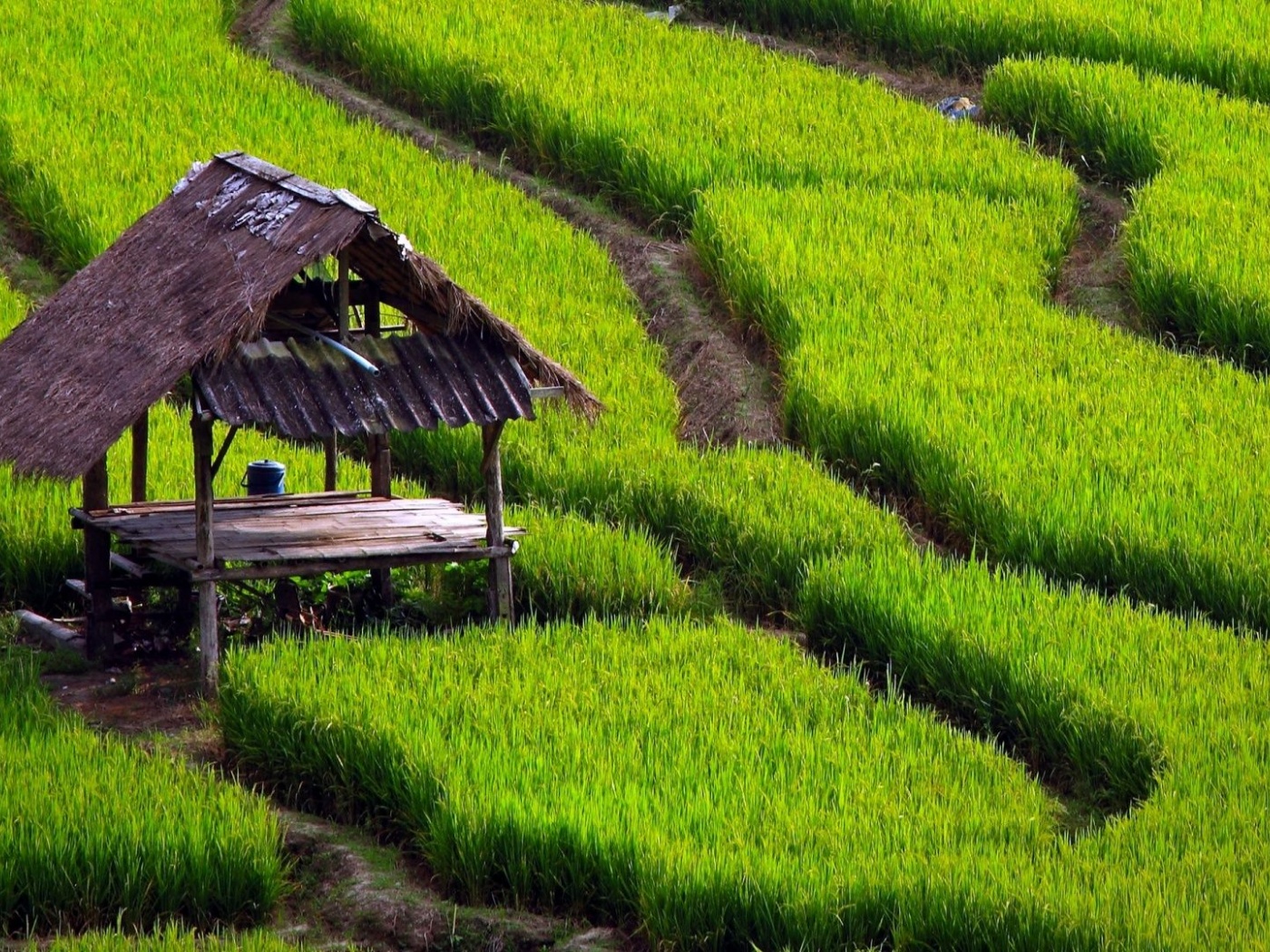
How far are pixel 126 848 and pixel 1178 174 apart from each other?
8311 mm

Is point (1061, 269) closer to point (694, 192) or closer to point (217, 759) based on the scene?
point (694, 192)

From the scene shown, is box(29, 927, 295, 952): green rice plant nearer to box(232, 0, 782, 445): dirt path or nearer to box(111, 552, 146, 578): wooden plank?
box(111, 552, 146, 578): wooden plank

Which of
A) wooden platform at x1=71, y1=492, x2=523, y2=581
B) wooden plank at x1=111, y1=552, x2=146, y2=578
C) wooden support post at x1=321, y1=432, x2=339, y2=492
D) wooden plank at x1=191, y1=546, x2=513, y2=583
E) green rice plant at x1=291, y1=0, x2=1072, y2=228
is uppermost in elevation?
green rice plant at x1=291, y1=0, x2=1072, y2=228

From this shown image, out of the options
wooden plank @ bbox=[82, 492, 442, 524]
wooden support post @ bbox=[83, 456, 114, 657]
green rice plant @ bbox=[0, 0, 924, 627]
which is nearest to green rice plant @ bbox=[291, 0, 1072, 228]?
green rice plant @ bbox=[0, 0, 924, 627]

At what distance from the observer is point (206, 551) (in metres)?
6.75

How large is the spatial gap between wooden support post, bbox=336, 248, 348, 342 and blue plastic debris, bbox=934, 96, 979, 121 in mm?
7069

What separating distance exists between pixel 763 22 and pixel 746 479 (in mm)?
7123

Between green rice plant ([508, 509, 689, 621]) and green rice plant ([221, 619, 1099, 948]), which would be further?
green rice plant ([508, 509, 689, 621])

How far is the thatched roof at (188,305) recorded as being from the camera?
21.5 feet

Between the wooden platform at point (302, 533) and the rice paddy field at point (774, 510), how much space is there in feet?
1.02

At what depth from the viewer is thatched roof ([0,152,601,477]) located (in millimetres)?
6562

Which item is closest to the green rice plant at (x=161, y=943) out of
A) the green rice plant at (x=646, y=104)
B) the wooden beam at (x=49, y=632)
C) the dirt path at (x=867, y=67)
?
the wooden beam at (x=49, y=632)

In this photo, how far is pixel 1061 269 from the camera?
11227 mm

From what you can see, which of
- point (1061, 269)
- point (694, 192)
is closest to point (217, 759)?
point (694, 192)
